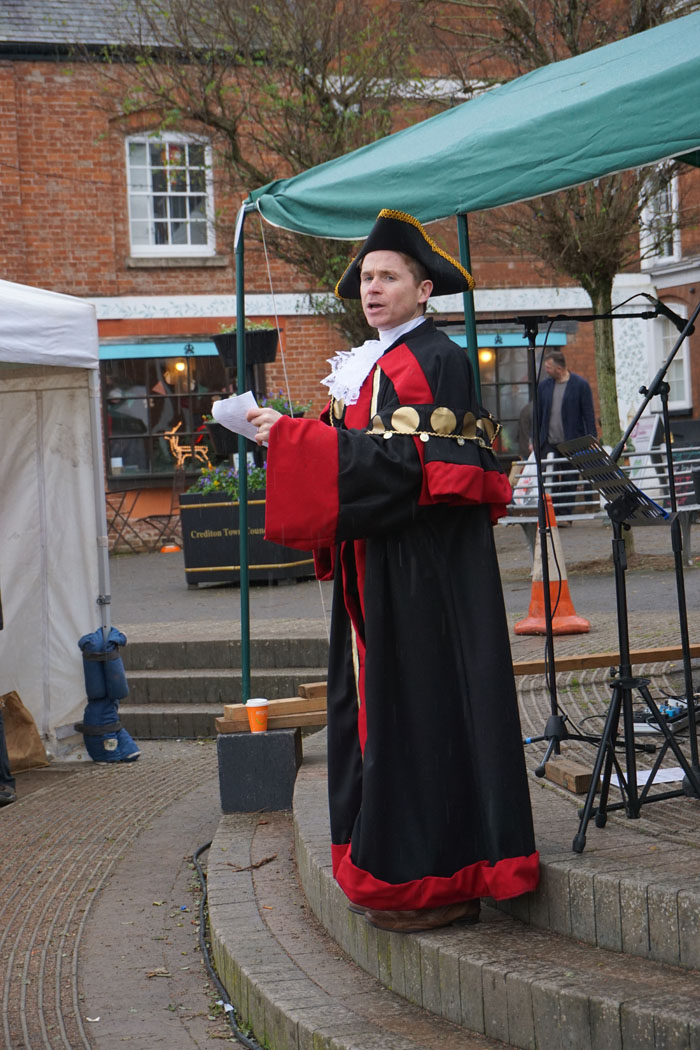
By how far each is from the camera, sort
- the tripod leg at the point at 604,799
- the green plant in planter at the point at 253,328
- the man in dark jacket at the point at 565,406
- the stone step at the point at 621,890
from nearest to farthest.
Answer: the stone step at the point at 621,890 → the tripod leg at the point at 604,799 → the green plant in planter at the point at 253,328 → the man in dark jacket at the point at 565,406

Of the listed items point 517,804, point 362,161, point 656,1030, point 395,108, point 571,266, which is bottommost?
point 656,1030

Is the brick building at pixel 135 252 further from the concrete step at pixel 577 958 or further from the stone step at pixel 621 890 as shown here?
the concrete step at pixel 577 958

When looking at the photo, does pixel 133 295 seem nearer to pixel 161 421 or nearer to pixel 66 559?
pixel 161 421

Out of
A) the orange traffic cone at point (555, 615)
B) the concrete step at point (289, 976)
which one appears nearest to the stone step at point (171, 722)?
the orange traffic cone at point (555, 615)

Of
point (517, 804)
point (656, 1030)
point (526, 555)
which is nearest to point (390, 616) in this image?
point (517, 804)

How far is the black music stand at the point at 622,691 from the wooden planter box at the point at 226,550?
832cm

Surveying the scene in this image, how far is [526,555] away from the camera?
45.8ft

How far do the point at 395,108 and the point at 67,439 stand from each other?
9725mm

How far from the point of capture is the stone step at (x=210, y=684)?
8.31 meters

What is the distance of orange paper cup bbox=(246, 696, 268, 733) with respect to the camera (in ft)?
18.3

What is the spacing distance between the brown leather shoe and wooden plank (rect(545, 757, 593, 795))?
94cm

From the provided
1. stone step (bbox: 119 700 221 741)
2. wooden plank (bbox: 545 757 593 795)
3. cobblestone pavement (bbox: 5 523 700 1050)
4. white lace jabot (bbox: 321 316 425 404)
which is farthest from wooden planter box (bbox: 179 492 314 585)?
white lace jabot (bbox: 321 316 425 404)

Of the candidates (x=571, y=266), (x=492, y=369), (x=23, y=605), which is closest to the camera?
(x=23, y=605)

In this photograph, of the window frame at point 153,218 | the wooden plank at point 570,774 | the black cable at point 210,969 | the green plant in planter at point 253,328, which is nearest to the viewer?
the black cable at point 210,969
